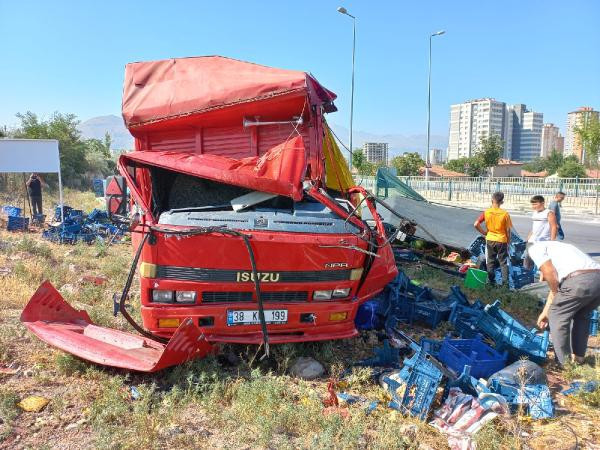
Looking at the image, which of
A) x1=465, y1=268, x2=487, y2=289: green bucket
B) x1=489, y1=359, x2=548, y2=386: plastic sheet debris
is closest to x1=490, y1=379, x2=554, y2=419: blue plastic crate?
x1=489, y1=359, x2=548, y2=386: plastic sheet debris

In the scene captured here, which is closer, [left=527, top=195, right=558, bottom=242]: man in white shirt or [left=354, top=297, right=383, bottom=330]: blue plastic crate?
[left=354, top=297, right=383, bottom=330]: blue plastic crate

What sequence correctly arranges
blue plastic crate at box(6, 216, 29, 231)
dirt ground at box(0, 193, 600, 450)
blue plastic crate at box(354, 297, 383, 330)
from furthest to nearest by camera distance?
blue plastic crate at box(6, 216, 29, 231), blue plastic crate at box(354, 297, 383, 330), dirt ground at box(0, 193, 600, 450)

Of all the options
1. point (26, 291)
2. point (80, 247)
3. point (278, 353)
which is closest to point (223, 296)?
point (278, 353)

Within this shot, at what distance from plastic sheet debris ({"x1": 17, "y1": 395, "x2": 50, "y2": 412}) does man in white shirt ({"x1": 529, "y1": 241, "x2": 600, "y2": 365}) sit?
469cm

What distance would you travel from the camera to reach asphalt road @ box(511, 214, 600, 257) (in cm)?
1284

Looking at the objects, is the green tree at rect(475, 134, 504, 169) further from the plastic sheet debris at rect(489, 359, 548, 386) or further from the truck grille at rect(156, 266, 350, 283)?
the truck grille at rect(156, 266, 350, 283)

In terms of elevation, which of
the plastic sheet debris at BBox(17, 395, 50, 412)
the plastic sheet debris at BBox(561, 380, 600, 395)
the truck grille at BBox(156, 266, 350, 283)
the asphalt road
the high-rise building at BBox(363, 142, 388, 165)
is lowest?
the asphalt road

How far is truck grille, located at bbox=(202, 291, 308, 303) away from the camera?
12.9 ft

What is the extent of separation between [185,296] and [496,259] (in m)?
5.81

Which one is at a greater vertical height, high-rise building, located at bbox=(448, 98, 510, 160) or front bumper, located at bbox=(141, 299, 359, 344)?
high-rise building, located at bbox=(448, 98, 510, 160)

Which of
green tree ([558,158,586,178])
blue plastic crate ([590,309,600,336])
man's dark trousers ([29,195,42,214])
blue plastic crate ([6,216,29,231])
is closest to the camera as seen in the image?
blue plastic crate ([590,309,600,336])

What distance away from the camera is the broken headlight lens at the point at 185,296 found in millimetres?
3895

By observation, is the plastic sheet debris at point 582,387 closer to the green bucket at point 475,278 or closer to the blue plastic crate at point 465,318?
the blue plastic crate at point 465,318

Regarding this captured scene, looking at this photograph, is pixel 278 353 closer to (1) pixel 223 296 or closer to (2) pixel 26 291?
(1) pixel 223 296
